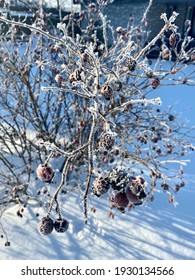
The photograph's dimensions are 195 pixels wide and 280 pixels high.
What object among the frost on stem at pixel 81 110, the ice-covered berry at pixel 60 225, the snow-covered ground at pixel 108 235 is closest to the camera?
the ice-covered berry at pixel 60 225

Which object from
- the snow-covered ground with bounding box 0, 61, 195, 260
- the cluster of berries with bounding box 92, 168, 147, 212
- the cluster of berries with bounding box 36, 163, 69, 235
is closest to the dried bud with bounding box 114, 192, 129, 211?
the cluster of berries with bounding box 92, 168, 147, 212

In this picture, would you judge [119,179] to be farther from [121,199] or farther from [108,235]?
[108,235]

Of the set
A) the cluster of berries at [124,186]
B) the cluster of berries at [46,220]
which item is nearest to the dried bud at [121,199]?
the cluster of berries at [124,186]

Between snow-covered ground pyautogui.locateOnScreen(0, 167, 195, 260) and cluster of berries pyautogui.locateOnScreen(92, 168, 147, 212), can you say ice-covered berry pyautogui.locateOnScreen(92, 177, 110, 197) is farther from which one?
snow-covered ground pyautogui.locateOnScreen(0, 167, 195, 260)

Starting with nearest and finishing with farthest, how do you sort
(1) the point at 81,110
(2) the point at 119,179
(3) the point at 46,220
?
1. (2) the point at 119,179
2. (3) the point at 46,220
3. (1) the point at 81,110

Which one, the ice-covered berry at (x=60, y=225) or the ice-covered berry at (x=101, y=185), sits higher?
the ice-covered berry at (x=101, y=185)

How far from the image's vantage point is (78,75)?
5.40ft

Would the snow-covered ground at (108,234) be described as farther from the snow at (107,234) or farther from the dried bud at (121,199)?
the dried bud at (121,199)

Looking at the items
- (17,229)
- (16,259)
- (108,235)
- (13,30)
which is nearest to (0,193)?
(17,229)

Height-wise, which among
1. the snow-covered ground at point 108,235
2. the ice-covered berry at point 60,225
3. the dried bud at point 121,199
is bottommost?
the snow-covered ground at point 108,235

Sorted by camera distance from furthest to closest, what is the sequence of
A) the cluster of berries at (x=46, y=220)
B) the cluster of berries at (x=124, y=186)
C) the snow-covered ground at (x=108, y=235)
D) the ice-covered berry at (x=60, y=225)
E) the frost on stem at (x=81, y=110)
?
the snow-covered ground at (x=108, y=235)
the frost on stem at (x=81, y=110)
the ice-covered berry at (x=60, y=225)
the cluster of berries at (x=46, y=220)
the cluster of berries at (x=124, y=186)

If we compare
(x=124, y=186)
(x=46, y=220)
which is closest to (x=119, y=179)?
(x=124, y=186)

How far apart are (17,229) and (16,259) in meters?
0.40
